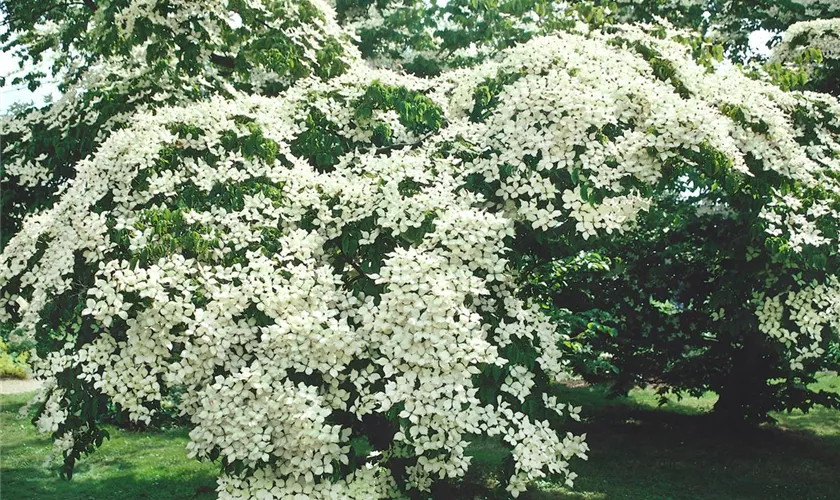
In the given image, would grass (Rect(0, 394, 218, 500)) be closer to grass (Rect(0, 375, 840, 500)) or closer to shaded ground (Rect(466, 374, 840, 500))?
grass (Rect(0, 375, 840, 500))

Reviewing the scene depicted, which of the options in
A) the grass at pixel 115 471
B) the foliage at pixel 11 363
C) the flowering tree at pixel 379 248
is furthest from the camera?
the foliage at pixel 11 363

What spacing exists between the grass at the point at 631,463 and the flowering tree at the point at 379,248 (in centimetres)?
363

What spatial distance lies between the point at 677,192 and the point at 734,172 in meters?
5.81

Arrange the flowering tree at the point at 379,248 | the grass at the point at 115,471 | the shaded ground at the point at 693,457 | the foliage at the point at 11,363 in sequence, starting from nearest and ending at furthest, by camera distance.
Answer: the flowering tree at the point at 379,248 → the shaded ground at the point at 693,457 → the grass at the point at 115,471 → the foliage at the point at 11,363

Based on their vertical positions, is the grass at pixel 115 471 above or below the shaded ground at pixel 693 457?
below

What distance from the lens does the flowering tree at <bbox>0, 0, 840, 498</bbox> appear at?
5.59m

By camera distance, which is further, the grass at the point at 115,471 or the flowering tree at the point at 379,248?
the grass at the point at 115,471

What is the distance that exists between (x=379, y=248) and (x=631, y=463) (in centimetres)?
777

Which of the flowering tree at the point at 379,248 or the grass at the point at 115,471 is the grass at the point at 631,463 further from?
the flowering tree at the point at 379,248

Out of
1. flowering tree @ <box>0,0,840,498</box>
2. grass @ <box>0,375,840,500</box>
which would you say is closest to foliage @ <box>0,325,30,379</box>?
grass @ <box>0,375,840,500</box>

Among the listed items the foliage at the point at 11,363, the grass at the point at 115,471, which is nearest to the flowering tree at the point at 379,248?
the grass at the point at 115,471

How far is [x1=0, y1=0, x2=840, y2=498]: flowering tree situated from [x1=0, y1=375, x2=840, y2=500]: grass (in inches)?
143

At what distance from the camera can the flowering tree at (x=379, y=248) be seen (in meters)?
5.59

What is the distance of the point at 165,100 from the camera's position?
30.1ft
